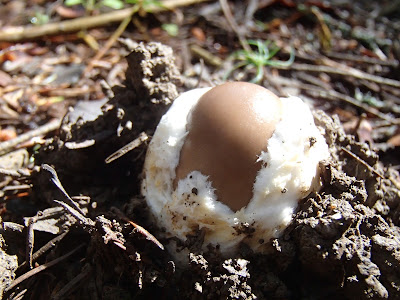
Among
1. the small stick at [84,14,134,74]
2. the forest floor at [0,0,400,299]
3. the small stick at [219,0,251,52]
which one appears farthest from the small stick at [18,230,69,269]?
the small stick at [219,0,251,52]

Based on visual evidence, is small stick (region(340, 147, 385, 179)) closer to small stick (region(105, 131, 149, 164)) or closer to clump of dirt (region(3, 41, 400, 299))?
clump of dirt (region(3, 41, 400, 299))

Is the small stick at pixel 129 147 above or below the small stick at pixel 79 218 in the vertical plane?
above

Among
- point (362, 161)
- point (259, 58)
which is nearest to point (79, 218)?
point (362, 161)

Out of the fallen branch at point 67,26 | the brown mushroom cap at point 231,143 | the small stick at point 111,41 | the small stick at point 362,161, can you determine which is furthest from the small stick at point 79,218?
the fallen branch at point 67,26

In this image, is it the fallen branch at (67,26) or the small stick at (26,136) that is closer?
the small stick at (26,136)

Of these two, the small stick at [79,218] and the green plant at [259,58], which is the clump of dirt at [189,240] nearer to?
the small stick at [79,218]

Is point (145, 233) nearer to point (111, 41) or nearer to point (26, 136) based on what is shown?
point (26, 136)
